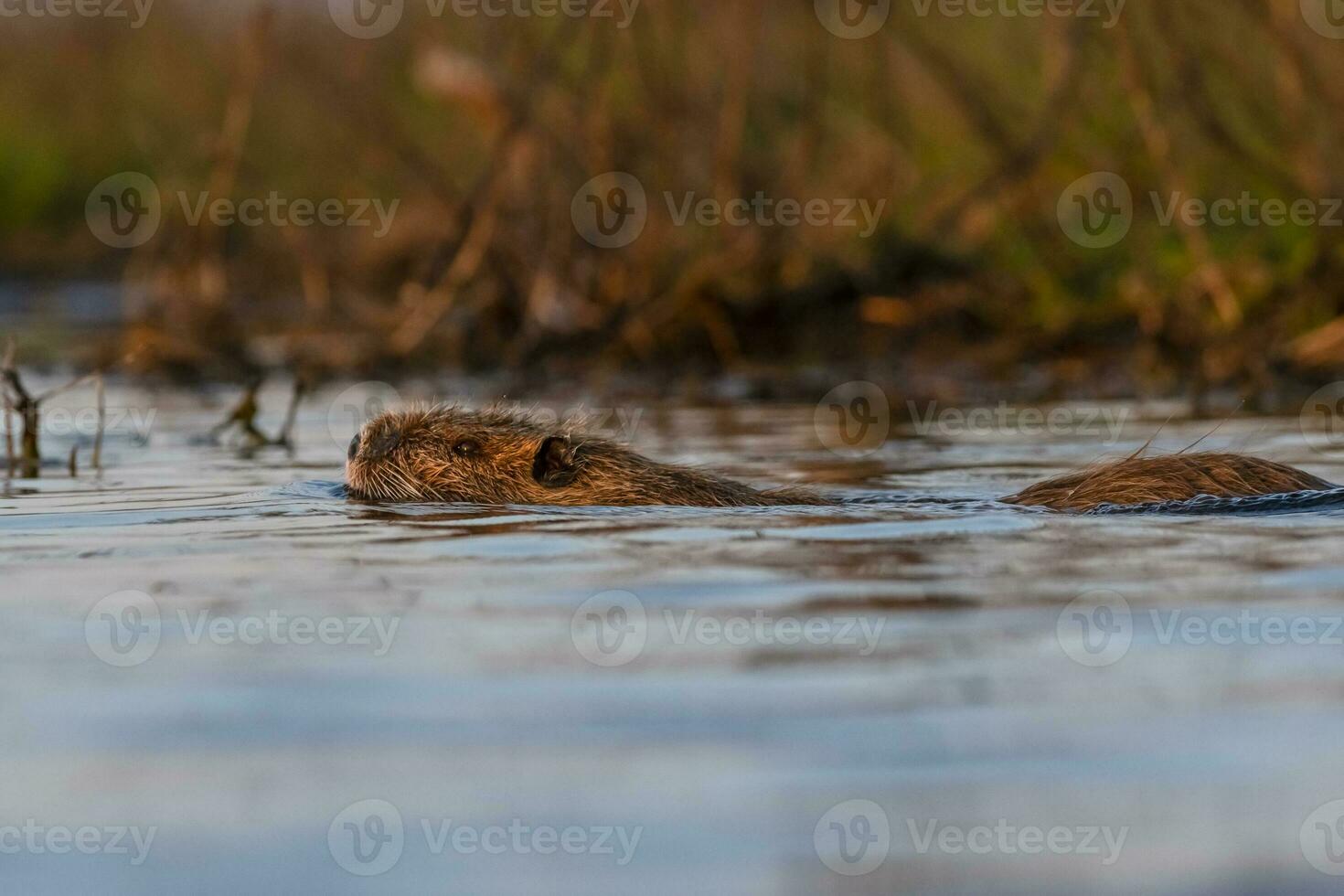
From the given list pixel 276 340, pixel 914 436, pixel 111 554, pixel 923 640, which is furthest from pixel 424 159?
pixel 923 640

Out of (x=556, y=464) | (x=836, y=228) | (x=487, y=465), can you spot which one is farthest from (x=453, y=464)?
(x=836, y=228)

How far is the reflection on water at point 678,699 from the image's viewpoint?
9.02 feet

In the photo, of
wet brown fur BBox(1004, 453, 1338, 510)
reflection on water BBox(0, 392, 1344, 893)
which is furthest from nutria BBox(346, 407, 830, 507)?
wet brown fur BBox(1004, 453, 1338, 510)

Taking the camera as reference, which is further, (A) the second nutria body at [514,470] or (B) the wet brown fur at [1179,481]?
(A) the second nutria body at [514,470]

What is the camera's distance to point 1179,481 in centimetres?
591

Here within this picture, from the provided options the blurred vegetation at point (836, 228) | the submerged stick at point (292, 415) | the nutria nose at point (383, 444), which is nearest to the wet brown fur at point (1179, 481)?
the nutria nose at point (383, 444)

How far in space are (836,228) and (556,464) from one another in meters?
7.15

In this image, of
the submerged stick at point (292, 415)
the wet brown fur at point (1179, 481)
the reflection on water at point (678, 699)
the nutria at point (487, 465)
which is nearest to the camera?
the reflection on water at point (678, 699)

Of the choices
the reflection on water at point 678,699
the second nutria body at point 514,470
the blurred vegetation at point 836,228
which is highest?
the blurred vegetation at point 836,228

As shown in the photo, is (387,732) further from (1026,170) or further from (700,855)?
(1026,170)

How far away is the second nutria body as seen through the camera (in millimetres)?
6406

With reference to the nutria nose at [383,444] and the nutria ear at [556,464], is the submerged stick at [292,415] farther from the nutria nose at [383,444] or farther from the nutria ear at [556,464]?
the nutria ear at [556,464]

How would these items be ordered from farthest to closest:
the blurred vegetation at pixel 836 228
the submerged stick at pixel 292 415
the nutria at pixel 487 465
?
1. the blurred vegetation at pixel 836 228
2. the submerged stick at pixel 292 415
3. the nutria at pixel 487 465

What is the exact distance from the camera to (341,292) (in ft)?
48.2
